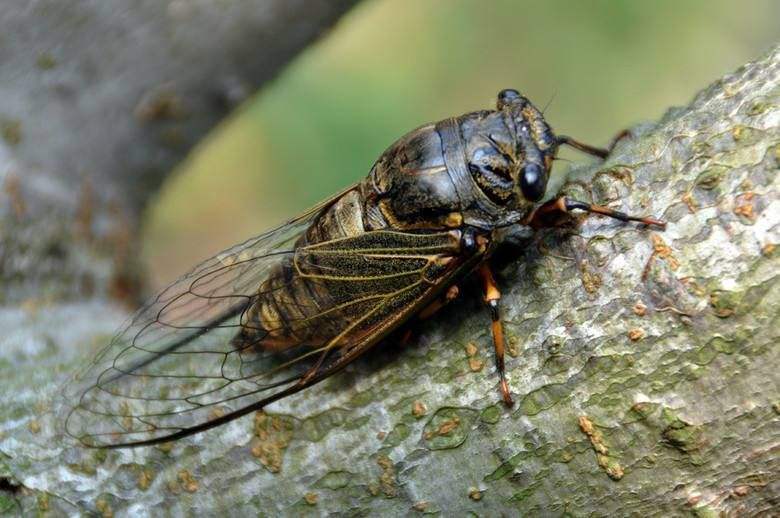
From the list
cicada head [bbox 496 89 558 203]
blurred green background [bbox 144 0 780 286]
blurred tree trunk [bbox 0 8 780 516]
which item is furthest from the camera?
blurred green background [bbox 144 0 780 286]

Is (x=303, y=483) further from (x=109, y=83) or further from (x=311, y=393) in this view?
(x=109, y=83)

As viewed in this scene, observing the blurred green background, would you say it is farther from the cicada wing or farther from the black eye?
the black eye

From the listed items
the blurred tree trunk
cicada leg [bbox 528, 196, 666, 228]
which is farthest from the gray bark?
cicada leg [bbox 528, 196, 666, 228]

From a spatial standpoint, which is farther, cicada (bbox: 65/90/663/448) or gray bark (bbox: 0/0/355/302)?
gray bark (bbox: 0/0/355/302)

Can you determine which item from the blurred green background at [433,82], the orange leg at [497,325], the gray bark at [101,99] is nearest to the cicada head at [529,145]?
the orange leg at [497,325]

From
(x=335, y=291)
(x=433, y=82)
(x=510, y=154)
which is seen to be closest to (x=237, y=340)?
(x=335, y=291)

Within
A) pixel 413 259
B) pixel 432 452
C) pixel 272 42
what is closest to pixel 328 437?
pixel 432 452
